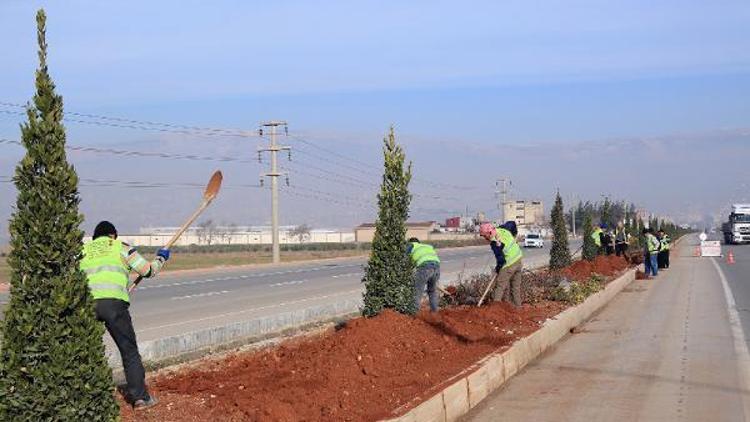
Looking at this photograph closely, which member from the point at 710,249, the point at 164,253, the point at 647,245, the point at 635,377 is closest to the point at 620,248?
the point at 647,245

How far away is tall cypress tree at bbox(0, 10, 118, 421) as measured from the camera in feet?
19.4

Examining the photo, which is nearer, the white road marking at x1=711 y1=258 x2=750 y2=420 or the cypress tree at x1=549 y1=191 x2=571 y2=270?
the white road marking at x1=711 y1=258 x2=750 y2=420

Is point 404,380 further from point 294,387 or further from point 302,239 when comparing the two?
point 302,239

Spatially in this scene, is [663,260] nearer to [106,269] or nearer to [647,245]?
[647,245]

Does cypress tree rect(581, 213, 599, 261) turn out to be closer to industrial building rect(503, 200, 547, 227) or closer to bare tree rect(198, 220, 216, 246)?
industrial building rect(503, 200, 547, 227)

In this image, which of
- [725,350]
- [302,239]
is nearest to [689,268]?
[725,350]

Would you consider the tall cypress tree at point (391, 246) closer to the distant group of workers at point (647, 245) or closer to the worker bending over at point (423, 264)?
the worker bending over at point (423, 264)

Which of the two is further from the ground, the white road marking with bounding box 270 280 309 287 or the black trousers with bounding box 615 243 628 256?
the black trousers with bounding box 615 243 628 256

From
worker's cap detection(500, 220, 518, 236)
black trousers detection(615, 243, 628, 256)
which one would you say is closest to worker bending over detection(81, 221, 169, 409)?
worker's cap detection(500, 220, 518, 236)

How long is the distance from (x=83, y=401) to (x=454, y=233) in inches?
6222

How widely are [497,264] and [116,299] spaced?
10.2m

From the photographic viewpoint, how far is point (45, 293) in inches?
234

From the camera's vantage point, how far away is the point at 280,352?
1094 cm

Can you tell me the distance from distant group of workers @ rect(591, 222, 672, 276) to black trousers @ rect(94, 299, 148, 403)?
27.9m
